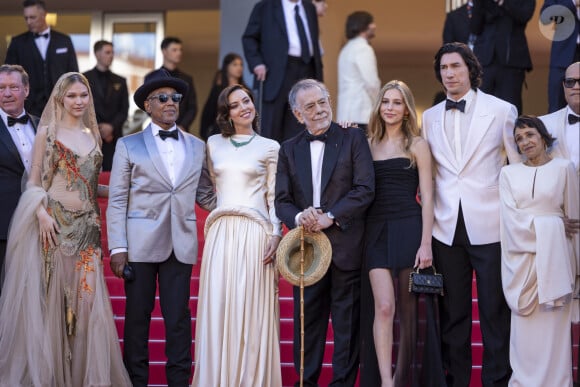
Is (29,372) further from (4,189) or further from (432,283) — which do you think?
(432,283)

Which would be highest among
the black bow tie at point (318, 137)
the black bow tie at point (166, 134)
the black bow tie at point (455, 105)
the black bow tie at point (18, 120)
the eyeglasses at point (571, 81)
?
the eyeglasses at point (571, 81)

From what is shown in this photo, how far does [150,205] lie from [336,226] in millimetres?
1239

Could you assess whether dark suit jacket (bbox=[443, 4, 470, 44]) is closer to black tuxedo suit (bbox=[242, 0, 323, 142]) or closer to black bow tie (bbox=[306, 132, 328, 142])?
black tuxedo suit (bbox=[242, 0, 323, 142])

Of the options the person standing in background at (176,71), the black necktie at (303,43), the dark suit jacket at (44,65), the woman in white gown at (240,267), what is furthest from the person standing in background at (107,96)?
the woman in white gown at (240,267)

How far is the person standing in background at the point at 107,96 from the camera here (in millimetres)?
11875

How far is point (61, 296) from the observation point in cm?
683

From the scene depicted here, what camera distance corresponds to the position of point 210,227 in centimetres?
688

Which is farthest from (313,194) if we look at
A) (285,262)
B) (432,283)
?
(432,283)

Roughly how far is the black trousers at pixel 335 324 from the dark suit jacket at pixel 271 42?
3.80 metres

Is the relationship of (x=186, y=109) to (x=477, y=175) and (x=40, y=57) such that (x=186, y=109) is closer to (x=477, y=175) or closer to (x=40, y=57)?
(x=40, y=57)

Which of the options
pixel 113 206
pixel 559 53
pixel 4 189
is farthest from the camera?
pixel 559 53

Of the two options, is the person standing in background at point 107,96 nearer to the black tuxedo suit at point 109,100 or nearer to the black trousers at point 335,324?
the black tuxedo suit at point 109,100

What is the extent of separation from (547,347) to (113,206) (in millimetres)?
2878

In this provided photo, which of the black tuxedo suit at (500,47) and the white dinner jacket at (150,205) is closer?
the white dinner jacket at (150,205)
